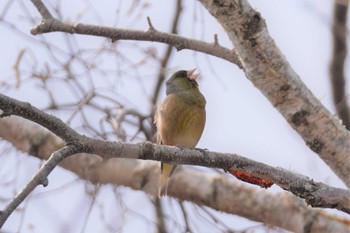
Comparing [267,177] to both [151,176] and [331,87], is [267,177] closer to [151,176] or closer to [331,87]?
[151,176]

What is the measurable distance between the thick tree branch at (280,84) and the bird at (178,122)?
961 mm

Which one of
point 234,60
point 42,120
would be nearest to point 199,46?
point 234,60

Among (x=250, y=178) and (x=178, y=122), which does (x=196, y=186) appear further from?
(x=250, y=178)

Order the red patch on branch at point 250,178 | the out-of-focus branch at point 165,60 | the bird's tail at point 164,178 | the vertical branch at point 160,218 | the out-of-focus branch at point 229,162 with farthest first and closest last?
the out-of-focus branch at point 165,60 → the vertical branch at point 160,218 → the bird's tail at point 164,178 → the red patch on branch at point 250,178 → the out-of-focus branch at point 229,162

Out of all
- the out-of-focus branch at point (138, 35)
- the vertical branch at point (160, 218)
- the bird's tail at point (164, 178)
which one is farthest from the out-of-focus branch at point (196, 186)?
the out-of-focus branch at point (138, 35)

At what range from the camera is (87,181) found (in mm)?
3889

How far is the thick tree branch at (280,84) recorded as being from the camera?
9.80 ft

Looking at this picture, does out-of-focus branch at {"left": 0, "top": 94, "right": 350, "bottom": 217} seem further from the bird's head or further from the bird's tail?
the bird's head

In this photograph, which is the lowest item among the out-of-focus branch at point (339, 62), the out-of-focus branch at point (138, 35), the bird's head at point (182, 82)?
the out-of-focus branch at point (138, 35)

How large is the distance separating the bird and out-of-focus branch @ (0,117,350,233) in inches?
5.4

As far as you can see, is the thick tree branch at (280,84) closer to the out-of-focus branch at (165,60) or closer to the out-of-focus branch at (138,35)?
the out-of-focus branch at (138,35)

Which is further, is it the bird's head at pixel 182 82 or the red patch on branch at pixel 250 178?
the bird's head at pixel 182 82

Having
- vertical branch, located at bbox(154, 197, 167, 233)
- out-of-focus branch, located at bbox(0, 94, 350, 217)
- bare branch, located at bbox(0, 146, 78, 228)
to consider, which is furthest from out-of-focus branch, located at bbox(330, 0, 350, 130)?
bare branch, located at bbox(0, 146, 78, 228)

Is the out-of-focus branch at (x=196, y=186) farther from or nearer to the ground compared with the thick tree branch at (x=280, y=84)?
nearer to the ground
